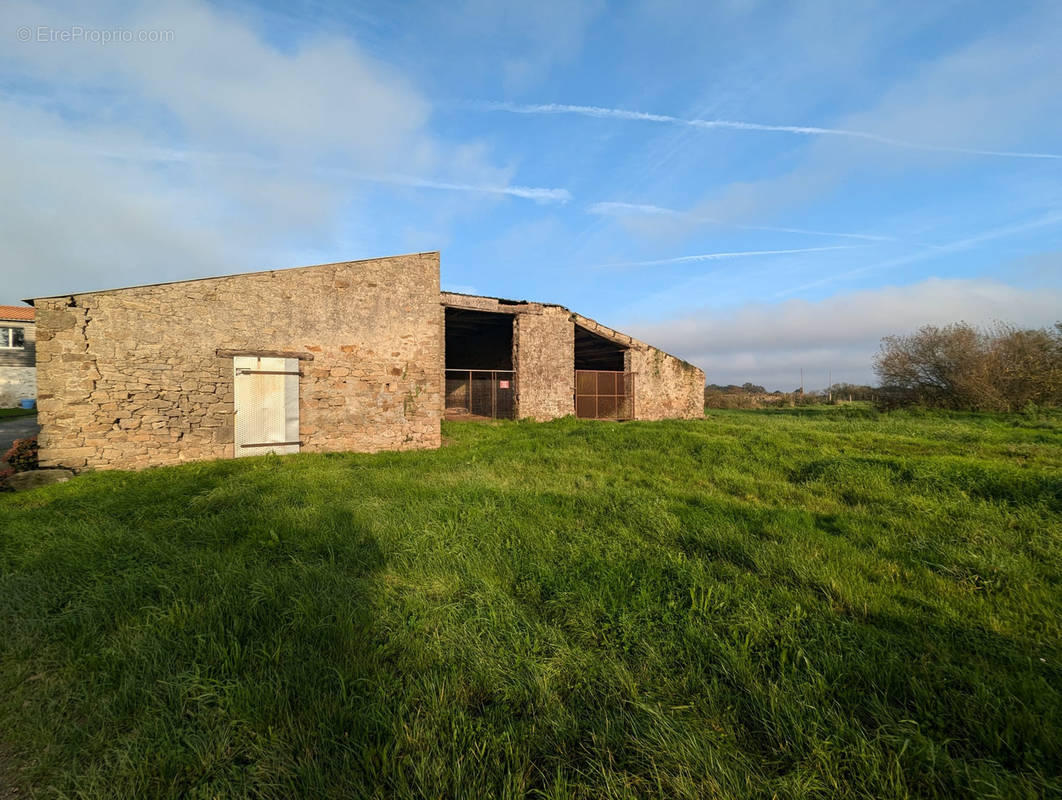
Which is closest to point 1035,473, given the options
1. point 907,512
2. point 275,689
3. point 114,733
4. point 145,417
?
point 907,512

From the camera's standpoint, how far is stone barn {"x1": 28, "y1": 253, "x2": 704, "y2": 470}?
7594 mm

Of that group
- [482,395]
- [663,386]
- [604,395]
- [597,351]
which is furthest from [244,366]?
[663,386]

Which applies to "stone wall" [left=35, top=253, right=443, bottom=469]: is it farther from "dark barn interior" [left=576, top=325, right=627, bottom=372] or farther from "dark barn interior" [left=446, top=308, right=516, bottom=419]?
"dark barn interior" [left=576, top=325, right=627, bottom=372]

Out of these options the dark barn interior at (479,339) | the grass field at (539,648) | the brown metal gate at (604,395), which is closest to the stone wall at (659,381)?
the brown metal gate at (604,395)

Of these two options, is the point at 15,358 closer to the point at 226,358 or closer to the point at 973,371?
the point at 226,358

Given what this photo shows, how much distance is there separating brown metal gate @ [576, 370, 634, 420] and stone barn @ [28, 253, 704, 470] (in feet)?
24.0

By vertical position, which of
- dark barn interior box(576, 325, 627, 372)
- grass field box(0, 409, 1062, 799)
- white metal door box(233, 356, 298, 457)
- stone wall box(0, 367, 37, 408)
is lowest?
grass field box(0, 409, 1062, 799)

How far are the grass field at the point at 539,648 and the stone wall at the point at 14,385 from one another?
92.5ft

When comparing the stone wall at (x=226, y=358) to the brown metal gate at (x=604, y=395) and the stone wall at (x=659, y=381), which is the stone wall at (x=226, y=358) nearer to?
the brown metal gate at (x=604, y=395)

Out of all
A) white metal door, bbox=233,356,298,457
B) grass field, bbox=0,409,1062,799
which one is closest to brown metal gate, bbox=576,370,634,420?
white metal door, bbox=233,356,298,457

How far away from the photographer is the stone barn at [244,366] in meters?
7.59

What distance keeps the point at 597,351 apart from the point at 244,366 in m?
13.5

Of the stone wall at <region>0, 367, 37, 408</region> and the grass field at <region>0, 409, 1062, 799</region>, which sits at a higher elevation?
the stone wall at <region>0, 367, 37, 408</region>

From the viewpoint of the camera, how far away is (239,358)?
873cm
